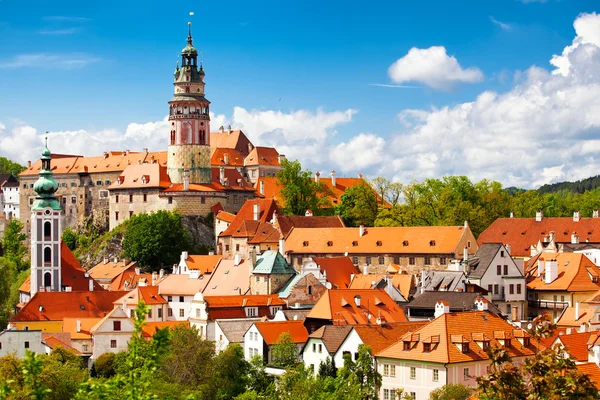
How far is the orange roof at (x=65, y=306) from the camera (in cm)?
6894

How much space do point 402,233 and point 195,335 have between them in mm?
27176

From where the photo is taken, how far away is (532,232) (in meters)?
80.6

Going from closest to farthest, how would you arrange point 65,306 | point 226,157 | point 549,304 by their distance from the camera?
1. point 549,304
2. point 65,306
3. point 226,157

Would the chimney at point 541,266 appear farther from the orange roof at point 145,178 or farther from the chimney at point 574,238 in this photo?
the orange roof at point 145,178

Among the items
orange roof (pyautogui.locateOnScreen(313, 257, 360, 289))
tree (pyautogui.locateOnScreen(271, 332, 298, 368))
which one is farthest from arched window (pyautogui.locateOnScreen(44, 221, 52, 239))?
tree (pyautogui.locateOnScreen(271, 332, 298, 368))

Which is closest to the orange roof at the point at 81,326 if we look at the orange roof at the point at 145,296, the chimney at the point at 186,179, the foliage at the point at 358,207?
the orange roof at the point at 145,296

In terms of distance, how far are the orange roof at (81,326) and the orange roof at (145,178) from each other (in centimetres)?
3687

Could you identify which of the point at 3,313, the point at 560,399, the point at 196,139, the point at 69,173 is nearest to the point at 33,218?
the point at 3,313

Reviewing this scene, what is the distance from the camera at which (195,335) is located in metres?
52.4

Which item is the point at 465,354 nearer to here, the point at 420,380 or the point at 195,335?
the point at 420,380

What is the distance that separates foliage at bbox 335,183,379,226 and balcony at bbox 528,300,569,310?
31336mm

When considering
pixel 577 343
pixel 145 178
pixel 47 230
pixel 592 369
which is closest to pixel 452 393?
pixel 592 369

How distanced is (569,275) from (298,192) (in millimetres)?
38522

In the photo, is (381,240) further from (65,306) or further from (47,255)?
(47,255)
